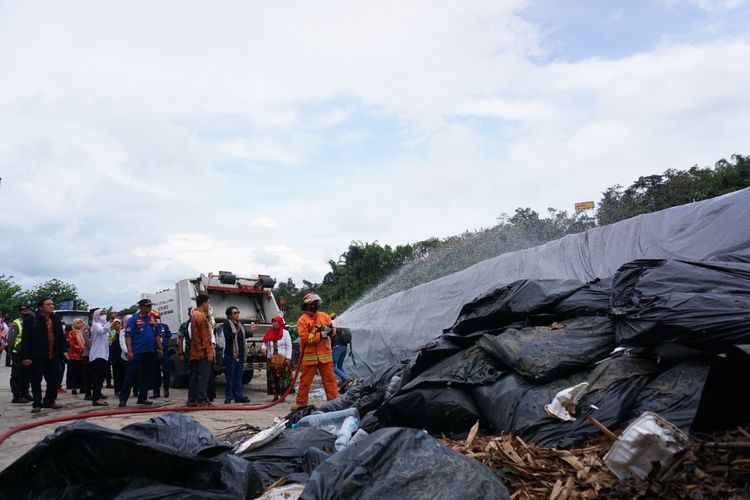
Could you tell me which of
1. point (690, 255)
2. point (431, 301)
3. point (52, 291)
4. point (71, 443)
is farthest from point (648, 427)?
point (52, 291)

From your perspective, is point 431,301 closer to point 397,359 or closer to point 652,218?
point 397,359

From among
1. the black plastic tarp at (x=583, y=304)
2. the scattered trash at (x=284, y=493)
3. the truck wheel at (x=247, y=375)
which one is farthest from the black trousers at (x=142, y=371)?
the black plastic tarp at (x=583, y=304)

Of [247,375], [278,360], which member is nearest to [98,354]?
[278,360]

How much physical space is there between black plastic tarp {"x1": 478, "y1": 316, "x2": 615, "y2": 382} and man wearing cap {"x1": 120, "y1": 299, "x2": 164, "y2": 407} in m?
5.64

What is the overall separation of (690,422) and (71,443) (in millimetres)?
3015

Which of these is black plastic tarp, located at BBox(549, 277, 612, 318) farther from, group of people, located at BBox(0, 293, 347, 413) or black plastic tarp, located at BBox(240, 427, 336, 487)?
group of people, located at BBox(0, 293, 347, 413)

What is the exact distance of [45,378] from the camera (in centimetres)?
750

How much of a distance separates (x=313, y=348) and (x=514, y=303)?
10.1 ft

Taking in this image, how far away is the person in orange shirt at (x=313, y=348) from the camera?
6.78 meters

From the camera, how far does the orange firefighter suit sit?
22.2 feet

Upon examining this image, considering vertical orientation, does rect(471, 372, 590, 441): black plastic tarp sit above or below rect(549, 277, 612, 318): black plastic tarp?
below

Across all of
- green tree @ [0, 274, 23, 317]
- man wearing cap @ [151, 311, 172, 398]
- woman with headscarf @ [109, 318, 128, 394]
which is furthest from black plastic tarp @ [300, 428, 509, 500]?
green tree @ [0, 274, 23, 317]

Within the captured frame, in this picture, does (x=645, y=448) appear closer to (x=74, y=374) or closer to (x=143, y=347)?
(x=143, y=347)

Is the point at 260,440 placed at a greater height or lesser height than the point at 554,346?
lesser
